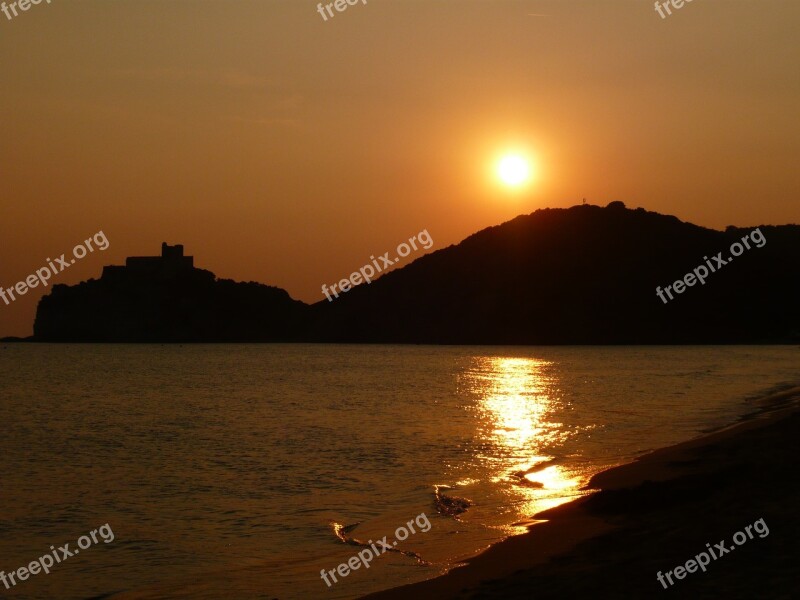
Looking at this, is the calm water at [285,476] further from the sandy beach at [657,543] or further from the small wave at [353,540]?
the sandy beach at [657,543]

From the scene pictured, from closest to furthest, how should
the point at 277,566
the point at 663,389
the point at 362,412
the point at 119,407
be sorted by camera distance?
the point at 277,566
the point at 362,412
the point at 119,407
the point at 663,389

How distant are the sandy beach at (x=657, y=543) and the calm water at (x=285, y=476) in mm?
1126

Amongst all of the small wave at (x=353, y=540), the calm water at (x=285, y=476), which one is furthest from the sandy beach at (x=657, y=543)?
the small wave at (x=353, y=540)

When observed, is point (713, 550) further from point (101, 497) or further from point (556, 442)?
point (556, 442)

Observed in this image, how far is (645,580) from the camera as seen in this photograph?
37.4 ft

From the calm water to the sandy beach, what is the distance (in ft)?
3.69

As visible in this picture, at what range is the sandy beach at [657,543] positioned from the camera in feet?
36.5

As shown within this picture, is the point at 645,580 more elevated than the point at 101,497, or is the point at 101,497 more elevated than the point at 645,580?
the point at 101,497

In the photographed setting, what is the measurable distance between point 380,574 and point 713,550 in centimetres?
528

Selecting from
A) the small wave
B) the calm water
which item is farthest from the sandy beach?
the small wave

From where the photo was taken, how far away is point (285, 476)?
26188 mm

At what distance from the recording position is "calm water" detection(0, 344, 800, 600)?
51.3 ft

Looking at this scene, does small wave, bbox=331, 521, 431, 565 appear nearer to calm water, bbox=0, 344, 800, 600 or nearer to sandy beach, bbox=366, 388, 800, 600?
calm water, bbox=0, 344, 800, 600

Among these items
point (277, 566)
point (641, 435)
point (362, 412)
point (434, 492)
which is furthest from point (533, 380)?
point (277, 566)
